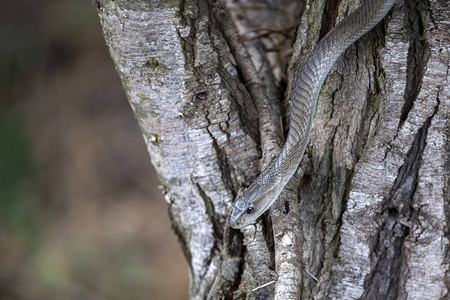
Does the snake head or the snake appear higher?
the snake

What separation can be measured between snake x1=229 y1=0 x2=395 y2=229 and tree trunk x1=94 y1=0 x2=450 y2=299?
0.09 m

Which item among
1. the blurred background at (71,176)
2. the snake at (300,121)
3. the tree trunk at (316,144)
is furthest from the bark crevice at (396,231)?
the blurred background at (71,176)

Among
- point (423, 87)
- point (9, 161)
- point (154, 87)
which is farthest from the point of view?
point (9, 161)

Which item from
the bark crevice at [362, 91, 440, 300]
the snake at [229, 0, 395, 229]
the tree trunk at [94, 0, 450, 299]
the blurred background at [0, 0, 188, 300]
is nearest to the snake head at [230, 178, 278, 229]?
the snake at [229, 0, 395, 229]

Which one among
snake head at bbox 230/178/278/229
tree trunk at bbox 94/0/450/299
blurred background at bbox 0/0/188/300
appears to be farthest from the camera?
blurred background at bbox 0/0/188/300

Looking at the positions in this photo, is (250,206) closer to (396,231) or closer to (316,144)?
(316,144)

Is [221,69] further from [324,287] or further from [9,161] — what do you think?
[9,161]

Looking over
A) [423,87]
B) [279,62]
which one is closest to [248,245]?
[423,87]

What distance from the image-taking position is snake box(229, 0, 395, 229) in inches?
72.2

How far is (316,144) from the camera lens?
2.00 metres

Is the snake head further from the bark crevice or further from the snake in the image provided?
the bark crevice

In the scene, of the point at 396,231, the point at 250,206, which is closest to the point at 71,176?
the point at 250,206

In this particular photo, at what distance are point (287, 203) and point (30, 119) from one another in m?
5.23

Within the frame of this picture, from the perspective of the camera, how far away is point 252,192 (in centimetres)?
196
